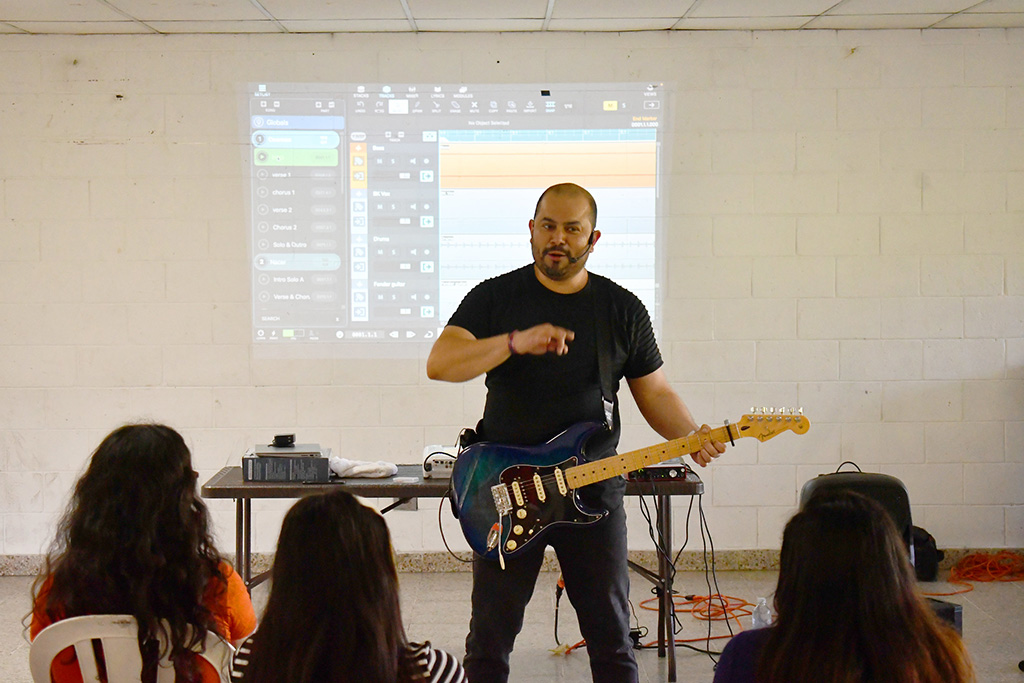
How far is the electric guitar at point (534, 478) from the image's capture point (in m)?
2.32

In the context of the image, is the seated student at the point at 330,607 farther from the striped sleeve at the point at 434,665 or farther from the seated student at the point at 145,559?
the seated student at the point at 145,559

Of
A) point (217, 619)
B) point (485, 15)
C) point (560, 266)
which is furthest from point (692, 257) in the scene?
point (217, 619)

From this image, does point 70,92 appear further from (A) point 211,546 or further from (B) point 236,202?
(A) point 211,546

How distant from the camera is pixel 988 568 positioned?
4203mm

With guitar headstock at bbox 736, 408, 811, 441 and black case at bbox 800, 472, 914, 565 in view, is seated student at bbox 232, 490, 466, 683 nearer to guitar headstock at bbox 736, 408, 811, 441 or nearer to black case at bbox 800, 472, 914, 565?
guitar headstock at bbox 736, 408, 811, 441

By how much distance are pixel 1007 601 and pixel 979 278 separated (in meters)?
1.41

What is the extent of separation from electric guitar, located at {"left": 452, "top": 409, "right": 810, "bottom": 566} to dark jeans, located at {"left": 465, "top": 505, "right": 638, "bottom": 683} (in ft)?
0.14

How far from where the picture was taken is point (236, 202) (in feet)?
13.6

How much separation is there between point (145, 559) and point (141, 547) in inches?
0.9

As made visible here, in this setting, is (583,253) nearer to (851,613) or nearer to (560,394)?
(560,394)

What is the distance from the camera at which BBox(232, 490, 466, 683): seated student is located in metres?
1.30

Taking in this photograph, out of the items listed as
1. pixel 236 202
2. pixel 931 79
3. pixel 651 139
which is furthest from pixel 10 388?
pixel 931 79

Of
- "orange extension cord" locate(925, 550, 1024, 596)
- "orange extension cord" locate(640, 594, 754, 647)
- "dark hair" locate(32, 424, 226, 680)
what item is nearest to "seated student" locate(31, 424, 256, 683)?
"dark hair" locate(32, 424, 226, 680)

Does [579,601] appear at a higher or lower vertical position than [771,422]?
lower
